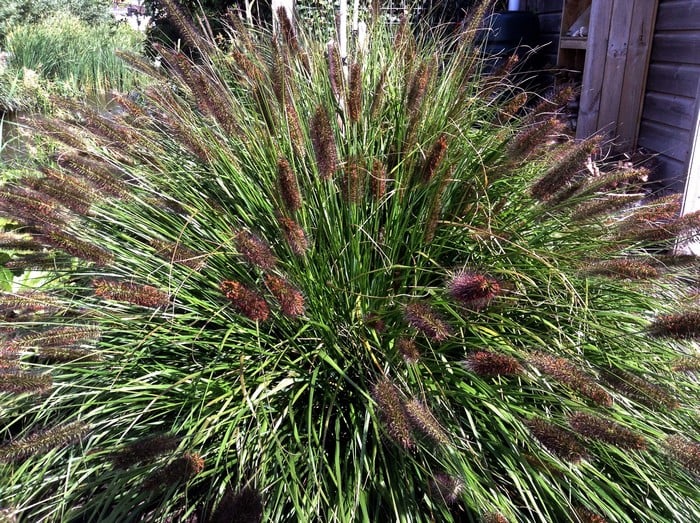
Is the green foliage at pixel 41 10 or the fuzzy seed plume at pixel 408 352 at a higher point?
the green foliage at pixel 41 10

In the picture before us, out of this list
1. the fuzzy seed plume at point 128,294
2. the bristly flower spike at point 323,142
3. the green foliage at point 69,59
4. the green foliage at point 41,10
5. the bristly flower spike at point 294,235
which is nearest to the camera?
the fuzzy seed plume at point 128,294

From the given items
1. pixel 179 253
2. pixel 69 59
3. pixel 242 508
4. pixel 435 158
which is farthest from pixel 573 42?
pixel 69 59

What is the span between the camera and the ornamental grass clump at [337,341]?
1312 millimetres

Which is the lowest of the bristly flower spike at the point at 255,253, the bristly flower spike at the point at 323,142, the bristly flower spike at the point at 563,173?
the bristly flower spike at the point at 255,253

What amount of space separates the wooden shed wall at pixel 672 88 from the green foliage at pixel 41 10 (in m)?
11.5

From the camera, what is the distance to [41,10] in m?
16.2

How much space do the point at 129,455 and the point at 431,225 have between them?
2.88 feet

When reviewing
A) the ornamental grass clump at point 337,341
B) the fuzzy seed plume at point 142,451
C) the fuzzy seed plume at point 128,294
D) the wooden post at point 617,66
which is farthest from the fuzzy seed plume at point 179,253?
the wooden post at point 617,66

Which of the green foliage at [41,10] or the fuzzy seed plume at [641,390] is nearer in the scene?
the fuzzy seed plume at [641,390]

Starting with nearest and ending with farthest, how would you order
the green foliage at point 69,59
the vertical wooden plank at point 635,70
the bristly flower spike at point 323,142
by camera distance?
the bristly flower spike at point 323,142 → the vertical wooden plank at point 635,70 → the green foliage at point 69,59

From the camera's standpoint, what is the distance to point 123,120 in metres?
2.43

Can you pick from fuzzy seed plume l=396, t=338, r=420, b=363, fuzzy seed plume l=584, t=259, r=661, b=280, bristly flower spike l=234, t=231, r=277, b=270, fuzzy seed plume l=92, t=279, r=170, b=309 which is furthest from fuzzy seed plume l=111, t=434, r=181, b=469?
fuzzy seed plume l=584, t=259, r=661, b=280

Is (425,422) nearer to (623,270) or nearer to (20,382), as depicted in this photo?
(623,270)

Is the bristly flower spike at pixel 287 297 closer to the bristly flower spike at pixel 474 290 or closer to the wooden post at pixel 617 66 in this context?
the bristly flower spike at pixel 474 290
